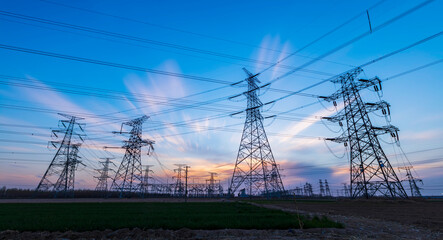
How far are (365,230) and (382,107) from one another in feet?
88.1

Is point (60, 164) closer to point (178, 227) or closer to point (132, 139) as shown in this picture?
point (132, 139)

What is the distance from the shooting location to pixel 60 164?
51438 mm

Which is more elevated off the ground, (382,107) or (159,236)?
(382,107)

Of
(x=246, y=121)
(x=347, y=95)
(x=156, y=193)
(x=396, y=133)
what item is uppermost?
(x=347, y=95)

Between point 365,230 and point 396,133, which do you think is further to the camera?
point 396,133

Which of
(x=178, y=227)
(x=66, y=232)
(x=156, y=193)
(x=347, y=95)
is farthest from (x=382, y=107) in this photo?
(x=156, y=193)

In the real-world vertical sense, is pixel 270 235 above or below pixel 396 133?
below

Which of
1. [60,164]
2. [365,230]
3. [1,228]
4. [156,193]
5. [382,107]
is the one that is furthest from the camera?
[156,193]

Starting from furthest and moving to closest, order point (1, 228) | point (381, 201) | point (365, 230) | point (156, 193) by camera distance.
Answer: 1. point (156, 193)
2. point (381, 201)
3. point (365, 230)
4. point (1, 228)

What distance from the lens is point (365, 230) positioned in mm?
13273

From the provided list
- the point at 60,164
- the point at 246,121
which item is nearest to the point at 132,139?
the point at 60,164

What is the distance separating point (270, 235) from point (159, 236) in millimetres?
5850

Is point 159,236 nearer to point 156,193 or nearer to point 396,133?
point 396,133

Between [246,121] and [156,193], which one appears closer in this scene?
[246,121]
